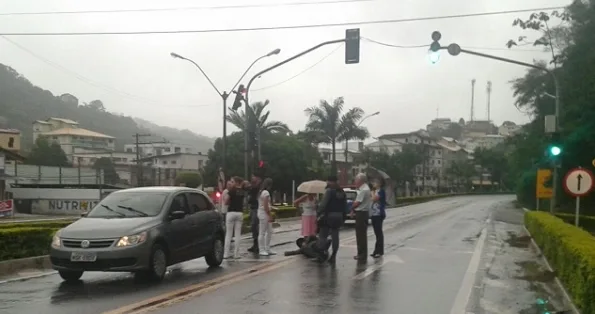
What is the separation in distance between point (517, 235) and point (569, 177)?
9385 millimetres

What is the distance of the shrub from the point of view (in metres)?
13.6

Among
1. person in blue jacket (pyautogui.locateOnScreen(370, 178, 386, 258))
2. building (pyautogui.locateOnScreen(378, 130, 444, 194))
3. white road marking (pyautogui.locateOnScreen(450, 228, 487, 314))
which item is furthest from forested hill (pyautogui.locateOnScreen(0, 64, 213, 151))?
white road marking (pyautogui.locateOnScreen(450, 228, 487, 314))

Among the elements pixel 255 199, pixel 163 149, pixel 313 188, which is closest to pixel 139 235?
pixel 255 199

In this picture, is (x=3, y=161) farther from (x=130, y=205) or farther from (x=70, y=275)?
(x=70, y=275)

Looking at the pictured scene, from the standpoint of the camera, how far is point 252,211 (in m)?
16.1

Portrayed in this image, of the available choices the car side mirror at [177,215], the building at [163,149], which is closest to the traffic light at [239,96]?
the car side mirror at [177,215]

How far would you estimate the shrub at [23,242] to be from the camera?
13.6 meters

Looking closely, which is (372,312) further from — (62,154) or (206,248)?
(62,154)

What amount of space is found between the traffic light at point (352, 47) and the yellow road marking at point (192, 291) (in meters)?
8.97

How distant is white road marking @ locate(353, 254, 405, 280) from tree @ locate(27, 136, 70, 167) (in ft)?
245

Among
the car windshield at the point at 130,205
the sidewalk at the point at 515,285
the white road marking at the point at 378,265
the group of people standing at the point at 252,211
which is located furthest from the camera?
the group of people standing at the point at 252,211

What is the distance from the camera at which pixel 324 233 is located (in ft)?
47.3

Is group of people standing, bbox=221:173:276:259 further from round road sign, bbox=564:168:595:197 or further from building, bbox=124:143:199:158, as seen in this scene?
building, bbox=124:143:199:158

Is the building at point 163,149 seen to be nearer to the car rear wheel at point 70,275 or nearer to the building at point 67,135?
the building at point 67,135
